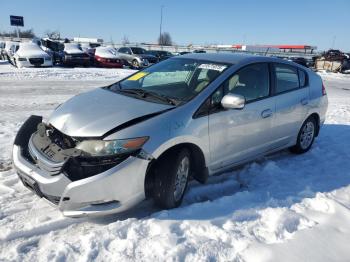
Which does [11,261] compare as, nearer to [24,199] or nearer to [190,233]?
[24,199]

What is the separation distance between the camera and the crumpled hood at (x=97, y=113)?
3287mm

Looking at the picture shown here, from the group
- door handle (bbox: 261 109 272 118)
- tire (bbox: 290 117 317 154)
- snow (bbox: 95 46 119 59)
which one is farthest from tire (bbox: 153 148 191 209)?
snow (bbox: 95 46 119 59)

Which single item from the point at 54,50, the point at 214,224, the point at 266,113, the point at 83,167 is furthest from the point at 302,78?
the point at 54,50

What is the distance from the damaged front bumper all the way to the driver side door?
1.06m

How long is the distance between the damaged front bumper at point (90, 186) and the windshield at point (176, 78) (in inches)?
41.2

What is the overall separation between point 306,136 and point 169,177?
10.6 feet

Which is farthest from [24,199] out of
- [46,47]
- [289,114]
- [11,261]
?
[46,47]

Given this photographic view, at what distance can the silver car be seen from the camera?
3.13 metres

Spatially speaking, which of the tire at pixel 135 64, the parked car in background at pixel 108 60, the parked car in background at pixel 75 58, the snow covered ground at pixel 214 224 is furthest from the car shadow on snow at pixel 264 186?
the tire at pixel 135 64

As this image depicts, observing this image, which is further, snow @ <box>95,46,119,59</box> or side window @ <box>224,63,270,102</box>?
snow @ <box>95,46,119,59</box>

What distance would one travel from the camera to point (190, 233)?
3.24 m

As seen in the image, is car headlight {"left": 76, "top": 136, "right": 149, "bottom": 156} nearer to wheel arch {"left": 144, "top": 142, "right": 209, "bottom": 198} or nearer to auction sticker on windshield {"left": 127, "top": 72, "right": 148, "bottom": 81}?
wheel arch {"left": 144, "top": 142, "right": 209, "bottom": 198}

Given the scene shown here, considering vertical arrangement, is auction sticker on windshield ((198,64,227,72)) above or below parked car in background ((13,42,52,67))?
above

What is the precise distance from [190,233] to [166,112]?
119 cm
